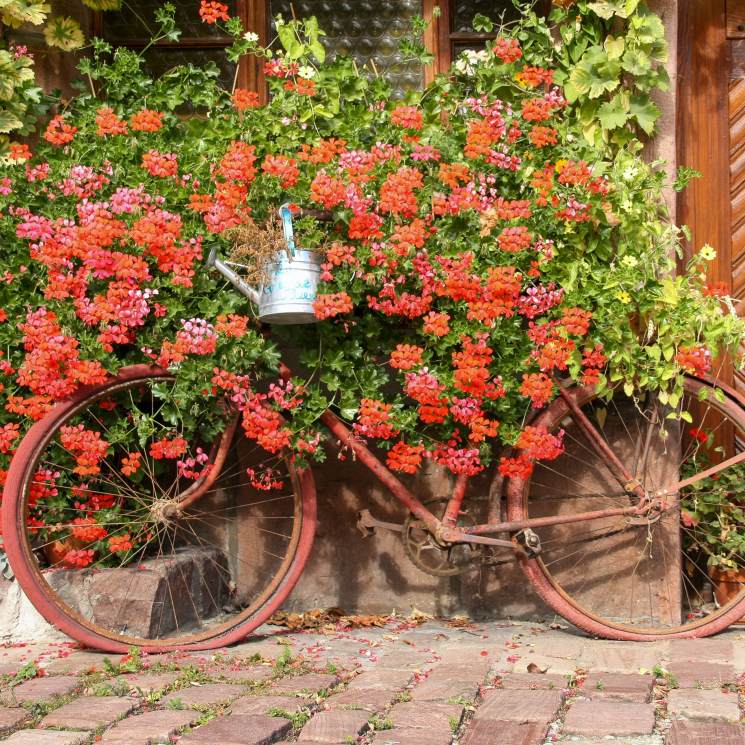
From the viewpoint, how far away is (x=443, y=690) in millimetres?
3527

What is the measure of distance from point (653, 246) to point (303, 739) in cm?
241

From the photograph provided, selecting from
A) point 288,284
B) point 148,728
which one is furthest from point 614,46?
point 148,728

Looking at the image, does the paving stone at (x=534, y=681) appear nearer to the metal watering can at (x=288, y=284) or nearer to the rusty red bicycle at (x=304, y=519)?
the rusty red bicycle at (x=304, y=519)

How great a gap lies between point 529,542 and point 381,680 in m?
0.92

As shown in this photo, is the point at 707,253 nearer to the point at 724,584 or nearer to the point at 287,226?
the point at 724,584

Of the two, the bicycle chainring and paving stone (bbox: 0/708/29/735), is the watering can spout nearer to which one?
the bicycle chainring

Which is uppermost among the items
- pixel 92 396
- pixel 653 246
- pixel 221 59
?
pixel 221 59

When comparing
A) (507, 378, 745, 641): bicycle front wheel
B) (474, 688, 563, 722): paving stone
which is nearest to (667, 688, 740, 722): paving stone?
(474, 688, 563, 722): paving stone

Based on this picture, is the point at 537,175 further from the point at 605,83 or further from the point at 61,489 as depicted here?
the point at 61,489

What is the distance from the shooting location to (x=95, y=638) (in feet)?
13.5

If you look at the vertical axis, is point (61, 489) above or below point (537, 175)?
below

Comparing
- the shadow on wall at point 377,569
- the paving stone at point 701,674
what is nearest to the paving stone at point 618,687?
→ the paving stone at point 701,674

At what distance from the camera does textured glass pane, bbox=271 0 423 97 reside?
500 centimetres

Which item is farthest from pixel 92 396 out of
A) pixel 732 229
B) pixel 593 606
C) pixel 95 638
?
pixel 732 229
